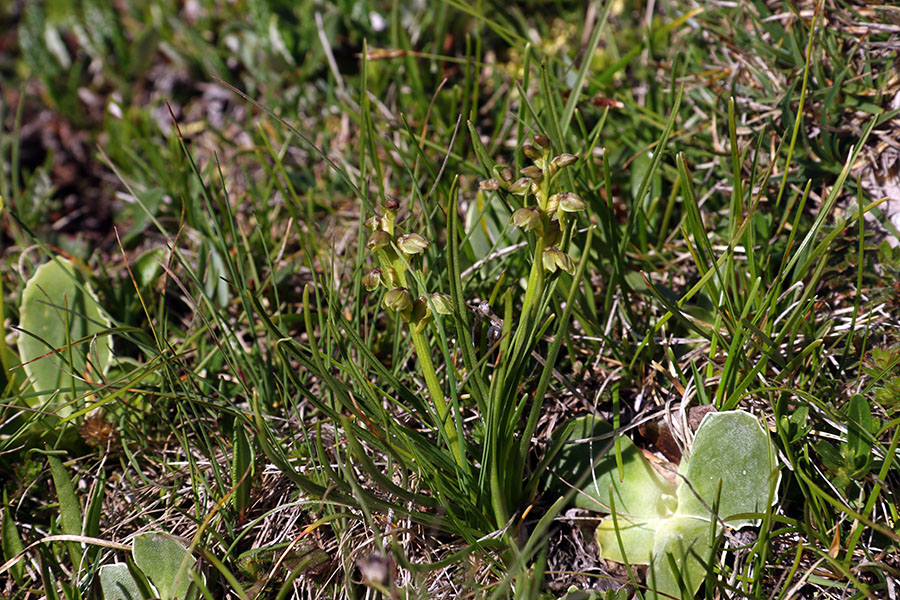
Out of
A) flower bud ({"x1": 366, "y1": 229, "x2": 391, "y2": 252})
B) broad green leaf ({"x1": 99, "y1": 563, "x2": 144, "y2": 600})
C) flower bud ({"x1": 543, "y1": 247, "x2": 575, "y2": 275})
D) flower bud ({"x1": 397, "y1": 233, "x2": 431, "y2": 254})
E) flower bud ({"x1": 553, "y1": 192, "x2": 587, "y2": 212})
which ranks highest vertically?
flower bud ({"x1": 553, "y1": 192, "x2": 587, "y2": 212})

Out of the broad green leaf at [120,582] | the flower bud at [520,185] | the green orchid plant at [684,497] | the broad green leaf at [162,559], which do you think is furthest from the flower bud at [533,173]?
the broad green leaf at [120,582]

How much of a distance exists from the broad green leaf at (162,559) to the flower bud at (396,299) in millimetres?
641

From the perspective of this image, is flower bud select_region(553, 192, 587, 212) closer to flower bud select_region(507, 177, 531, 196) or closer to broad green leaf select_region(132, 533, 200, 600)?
flower bud select_region(507, 177, 531, 196)

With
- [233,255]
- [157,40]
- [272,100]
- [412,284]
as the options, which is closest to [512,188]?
[412,284]

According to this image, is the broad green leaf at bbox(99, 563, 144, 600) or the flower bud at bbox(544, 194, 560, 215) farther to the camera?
the broad green leaf at bbox(99, 563, 144, 600)

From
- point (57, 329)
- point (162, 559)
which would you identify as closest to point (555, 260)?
point (162, 559)

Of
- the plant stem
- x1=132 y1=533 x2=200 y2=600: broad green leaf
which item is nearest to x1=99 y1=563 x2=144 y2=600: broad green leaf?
x1=132 y1=533 x2=200 y2=600: broad green leaf

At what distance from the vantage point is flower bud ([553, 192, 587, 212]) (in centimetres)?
98

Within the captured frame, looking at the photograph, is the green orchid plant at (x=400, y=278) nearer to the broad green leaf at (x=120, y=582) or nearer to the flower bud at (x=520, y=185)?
the flower bud at (x=520, y=185)

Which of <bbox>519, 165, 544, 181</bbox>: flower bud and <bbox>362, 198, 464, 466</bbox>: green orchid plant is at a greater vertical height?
<bbox>519, 165, 544, 181</bbox>: flower bud

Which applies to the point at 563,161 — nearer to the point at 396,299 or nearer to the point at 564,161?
the point at 564,161

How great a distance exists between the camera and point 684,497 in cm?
125

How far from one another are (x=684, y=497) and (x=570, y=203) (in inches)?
24.4

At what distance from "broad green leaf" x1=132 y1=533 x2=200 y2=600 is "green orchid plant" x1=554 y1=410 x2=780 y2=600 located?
2.45ft
